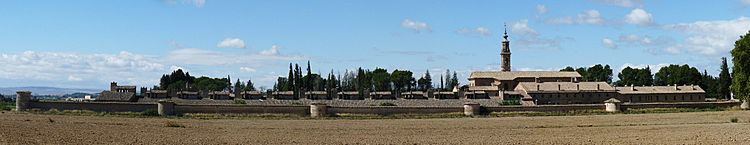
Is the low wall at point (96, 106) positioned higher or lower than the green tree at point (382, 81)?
lower

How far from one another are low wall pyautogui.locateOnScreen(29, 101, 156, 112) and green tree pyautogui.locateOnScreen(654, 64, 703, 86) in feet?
226

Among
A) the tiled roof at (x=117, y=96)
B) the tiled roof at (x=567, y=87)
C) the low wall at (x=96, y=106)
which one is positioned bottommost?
the low wall at (x=96, y=106)

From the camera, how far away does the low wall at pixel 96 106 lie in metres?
65.6

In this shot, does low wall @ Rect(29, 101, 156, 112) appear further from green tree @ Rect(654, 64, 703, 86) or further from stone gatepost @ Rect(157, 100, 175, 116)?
green tree @ Rect(654, 64, 703, 86)

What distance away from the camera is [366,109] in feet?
206

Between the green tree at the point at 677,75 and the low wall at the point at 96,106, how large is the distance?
68819 millimetres

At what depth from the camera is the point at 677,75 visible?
109375 millimetres

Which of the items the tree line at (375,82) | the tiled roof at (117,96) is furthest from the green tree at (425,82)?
Result: the tiled roof at (117,96)

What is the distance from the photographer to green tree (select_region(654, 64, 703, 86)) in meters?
108

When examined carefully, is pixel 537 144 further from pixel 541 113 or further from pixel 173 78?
pixel 173 78

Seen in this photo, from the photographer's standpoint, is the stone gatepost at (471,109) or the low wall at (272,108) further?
the stone gatepost at (471,109)

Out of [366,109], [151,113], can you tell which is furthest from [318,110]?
[151,113]

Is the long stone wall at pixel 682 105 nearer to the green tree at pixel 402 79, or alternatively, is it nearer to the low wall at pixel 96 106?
the low wall at pixel 96 106

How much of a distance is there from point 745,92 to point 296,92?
4610 centimetres
